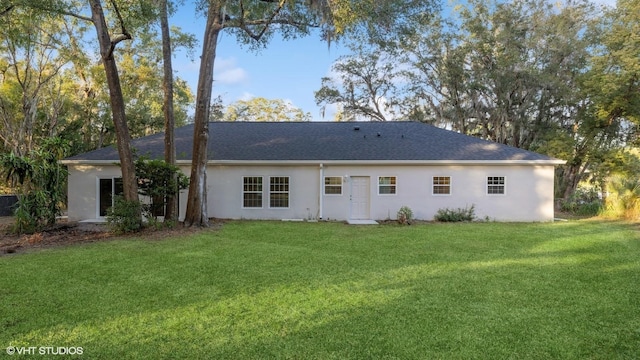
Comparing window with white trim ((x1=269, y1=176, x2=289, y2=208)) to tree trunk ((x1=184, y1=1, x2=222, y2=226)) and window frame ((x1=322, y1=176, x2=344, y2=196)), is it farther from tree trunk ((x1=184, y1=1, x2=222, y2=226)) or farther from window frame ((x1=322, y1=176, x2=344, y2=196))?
tree trunk ((x1=184, y1=1, x2=222, y2=226))

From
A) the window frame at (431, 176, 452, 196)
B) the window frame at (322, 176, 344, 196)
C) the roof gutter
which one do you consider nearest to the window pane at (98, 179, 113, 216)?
the roof gutter

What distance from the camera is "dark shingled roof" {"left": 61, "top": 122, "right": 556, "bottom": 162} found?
14.1m

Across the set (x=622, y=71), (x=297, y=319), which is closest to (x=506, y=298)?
(x=297, y=319)

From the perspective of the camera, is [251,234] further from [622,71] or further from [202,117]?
[622,71]

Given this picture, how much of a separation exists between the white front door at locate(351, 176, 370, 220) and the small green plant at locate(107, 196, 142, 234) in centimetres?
764

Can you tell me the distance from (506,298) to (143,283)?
5321mm

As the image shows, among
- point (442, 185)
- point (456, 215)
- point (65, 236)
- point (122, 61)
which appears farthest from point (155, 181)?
point (122, 61)

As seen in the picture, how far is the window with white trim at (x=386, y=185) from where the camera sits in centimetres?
1402

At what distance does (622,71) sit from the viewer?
1847 centimetres

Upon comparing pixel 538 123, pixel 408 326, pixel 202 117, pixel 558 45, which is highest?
pixel 558 45

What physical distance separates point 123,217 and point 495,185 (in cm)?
1309

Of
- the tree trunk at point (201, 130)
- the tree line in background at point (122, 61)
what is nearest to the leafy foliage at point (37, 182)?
the tree line in background at point (122, 61)

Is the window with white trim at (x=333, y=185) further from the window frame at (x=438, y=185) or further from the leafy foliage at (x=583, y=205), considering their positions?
the leafy foliage at (x=583, y=205)

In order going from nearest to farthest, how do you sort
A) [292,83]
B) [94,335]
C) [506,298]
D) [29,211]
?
1. [94,335]
2. [506,298]
3. [29,211]
4. [292,83]
